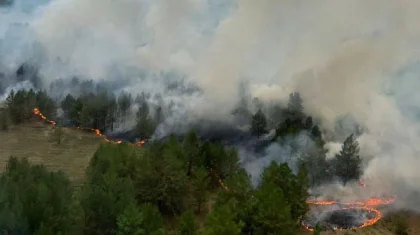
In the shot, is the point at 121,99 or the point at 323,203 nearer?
the point at 323,203

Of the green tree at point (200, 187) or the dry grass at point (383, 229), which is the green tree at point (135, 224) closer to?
the green tree at point (200, 187)

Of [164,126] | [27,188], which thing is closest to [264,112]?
[164,126]

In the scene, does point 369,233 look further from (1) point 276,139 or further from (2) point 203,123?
(2) point 203,123

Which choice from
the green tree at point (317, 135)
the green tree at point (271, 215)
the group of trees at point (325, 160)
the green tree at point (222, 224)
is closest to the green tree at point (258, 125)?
the group of trees at point (325, 160)

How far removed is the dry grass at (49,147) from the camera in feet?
193

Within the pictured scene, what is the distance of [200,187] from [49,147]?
30.1 metres

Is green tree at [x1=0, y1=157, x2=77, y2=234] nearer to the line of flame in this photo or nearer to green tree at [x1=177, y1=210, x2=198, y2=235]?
green tree at [x1=177, y1=210, x2=198, y2=235]

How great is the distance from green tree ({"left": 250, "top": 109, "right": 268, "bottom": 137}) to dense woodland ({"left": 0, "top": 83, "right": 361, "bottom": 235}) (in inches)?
25.5

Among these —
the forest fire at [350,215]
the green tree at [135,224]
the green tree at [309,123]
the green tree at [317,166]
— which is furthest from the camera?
the green tree at [309,123]

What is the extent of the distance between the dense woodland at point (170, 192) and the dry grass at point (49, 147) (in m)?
13.3

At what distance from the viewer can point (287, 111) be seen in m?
73.8

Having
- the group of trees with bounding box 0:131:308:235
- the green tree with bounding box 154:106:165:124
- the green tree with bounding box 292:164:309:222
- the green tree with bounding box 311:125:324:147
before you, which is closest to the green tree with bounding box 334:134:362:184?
the green tree with bounding box 311:125:324:147

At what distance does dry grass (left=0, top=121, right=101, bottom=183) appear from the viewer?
2317 inches

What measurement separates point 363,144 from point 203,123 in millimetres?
23740
